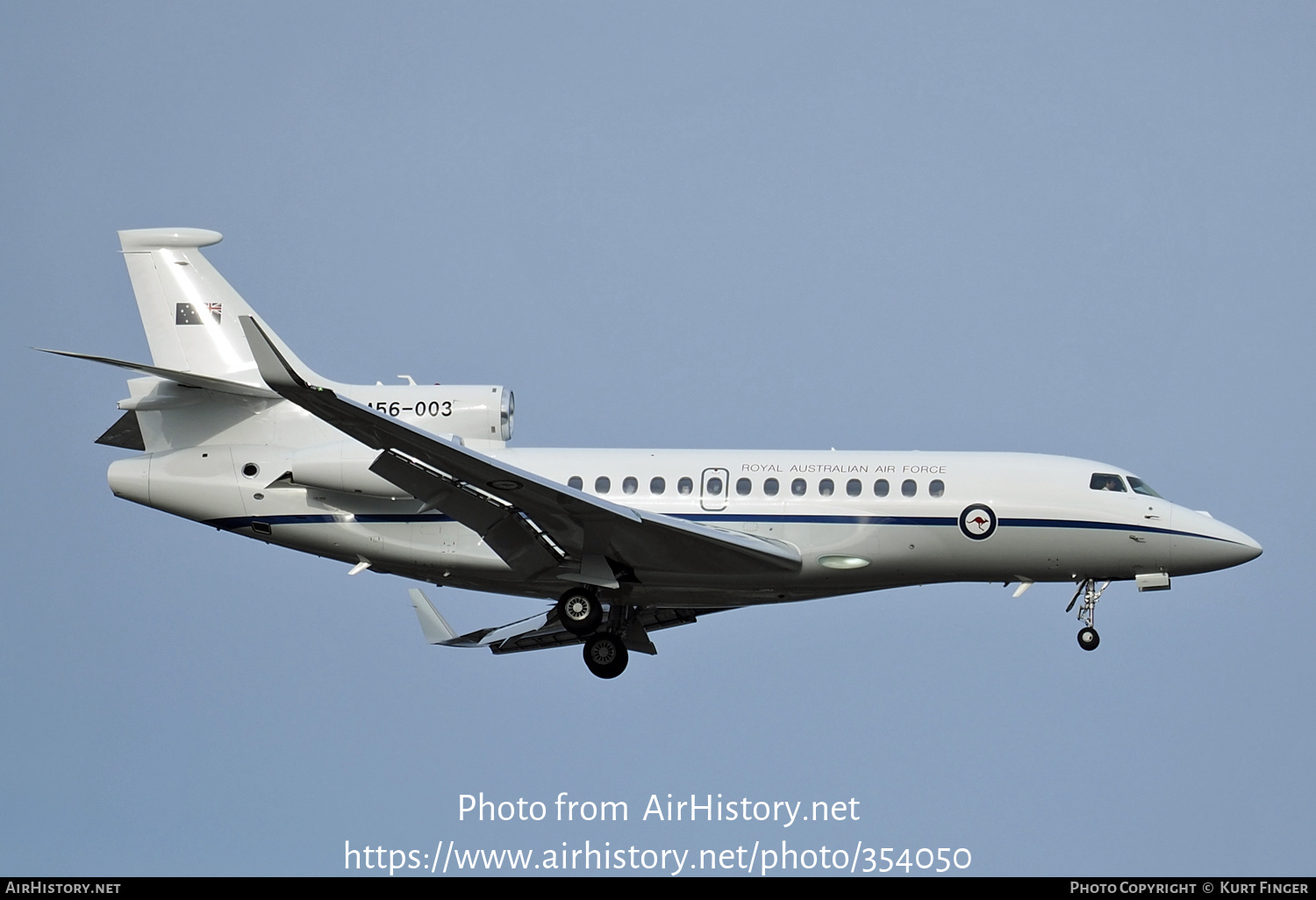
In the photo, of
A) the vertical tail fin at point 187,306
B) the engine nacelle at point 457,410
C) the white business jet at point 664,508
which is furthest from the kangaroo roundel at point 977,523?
the vertical tail fin at point 187,306

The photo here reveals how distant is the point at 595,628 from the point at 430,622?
4344mm

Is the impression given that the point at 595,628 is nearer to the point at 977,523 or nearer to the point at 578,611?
the point at 578,611

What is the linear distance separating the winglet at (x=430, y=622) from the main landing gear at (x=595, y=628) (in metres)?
2.74

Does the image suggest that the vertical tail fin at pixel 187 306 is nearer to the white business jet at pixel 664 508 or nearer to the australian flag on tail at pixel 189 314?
the australian flag on tail at pixel 189 314

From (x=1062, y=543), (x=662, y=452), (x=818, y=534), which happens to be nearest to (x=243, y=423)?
(x=662, y=452)

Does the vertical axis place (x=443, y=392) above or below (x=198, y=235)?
below

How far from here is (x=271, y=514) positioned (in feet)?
81.3

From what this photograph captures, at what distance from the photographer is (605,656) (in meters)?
26.2

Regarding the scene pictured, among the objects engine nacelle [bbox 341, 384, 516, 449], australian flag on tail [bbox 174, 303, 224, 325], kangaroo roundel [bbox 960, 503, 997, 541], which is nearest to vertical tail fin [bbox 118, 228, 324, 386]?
australian flag on tail [bbox 174, 303, 224, 325]

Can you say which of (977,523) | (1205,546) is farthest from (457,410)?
(1205,546)

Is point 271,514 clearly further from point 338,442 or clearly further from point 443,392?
point 443,392

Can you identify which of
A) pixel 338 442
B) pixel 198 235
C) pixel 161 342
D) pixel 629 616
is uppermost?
pixel 198 235

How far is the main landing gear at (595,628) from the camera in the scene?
81.1ft

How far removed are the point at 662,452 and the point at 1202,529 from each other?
27.8 ft
